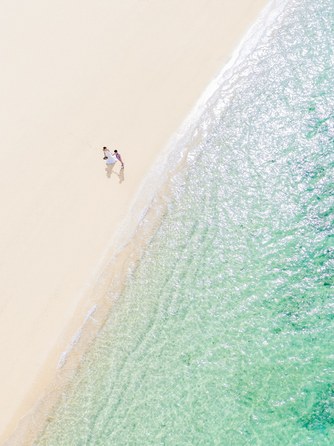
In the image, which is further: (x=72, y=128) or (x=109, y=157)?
(x=72, y=128)

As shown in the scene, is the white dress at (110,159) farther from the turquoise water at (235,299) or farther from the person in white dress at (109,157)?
the turquoise water at (235,299)

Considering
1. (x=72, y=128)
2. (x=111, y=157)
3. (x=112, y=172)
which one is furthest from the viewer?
(x=72, y=128)

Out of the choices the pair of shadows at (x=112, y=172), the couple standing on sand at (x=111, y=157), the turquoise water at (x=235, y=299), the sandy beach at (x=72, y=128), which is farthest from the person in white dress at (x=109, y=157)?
the turquoise water at (x=235, y=299)

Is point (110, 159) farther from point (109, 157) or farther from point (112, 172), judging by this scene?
point (112, 172)

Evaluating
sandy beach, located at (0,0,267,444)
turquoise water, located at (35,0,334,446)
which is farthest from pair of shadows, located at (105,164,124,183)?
turquoise water, located at (35,0,334,446)

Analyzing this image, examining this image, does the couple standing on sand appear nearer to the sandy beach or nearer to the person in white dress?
the person in white dress

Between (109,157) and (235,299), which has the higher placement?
(109,157)

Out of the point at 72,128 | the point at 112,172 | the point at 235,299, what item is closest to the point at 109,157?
the point at 112,172

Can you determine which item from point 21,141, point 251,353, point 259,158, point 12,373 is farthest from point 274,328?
point 21,141
